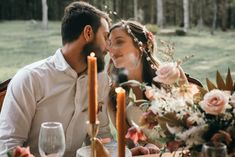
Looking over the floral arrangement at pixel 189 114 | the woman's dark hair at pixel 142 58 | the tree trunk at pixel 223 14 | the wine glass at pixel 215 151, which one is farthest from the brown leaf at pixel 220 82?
the tree trunk at pixel 223 14

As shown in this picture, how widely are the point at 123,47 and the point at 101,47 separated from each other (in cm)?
32

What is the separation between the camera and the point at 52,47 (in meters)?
3.43

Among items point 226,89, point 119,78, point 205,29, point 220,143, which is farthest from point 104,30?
point 205,29

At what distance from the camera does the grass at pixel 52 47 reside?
11.0 ft

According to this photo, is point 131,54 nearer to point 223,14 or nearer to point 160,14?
point 160,14

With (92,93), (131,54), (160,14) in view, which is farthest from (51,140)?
(160,14)

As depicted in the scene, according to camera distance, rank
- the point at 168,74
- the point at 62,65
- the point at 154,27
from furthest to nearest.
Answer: the point at 154,27
the point at 62,65
the point at 168,74

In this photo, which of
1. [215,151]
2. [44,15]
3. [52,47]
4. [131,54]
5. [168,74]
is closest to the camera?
[215,151]

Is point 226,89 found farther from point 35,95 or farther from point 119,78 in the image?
point 119,78

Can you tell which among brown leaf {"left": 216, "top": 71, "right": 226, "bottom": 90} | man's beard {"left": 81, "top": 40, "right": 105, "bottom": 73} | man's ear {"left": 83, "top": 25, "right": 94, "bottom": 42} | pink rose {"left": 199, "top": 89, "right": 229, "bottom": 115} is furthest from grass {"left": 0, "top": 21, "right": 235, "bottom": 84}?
pink rose {"left": 199, "top": 89, "right": 229, "bottom": 115}

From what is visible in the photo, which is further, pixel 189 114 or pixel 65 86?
pixel 65 86

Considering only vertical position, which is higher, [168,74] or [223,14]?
[223,14]

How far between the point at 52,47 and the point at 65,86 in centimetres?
139

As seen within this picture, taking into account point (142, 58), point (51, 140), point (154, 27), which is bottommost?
point (51, 140)
